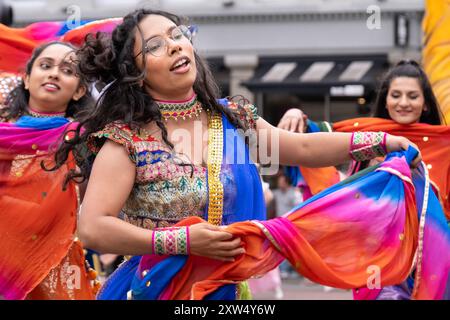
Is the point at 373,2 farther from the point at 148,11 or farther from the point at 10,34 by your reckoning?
the point at 148,11

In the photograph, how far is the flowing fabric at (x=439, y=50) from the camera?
5113 millimetres

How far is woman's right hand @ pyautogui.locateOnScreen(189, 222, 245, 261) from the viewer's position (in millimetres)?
2953

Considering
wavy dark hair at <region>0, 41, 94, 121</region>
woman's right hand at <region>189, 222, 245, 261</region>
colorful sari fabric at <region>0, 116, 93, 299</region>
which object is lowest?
colorful sari fabric at <region>0, 116, 93, 299</region>

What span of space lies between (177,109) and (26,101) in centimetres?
187

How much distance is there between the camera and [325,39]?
1564cm

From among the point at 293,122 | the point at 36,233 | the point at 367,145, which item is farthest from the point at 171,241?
the point at 36,233

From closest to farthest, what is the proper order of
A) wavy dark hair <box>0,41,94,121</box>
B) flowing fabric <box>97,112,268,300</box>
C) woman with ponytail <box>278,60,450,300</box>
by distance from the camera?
flowing fabric <box>97,112,268,300</box> < woman with ponytail <box>278,60,450,300</box> < wavy dark hair <box>0,41,94,121</box>

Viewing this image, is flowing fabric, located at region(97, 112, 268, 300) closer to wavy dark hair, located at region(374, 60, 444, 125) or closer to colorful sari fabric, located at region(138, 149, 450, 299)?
colorful sari fabric, located at region(138, 149, 450, 299)

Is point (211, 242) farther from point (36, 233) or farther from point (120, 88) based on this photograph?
point (36, 233)

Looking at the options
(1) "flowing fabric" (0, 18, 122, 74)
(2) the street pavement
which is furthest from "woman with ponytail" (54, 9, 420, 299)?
(2) the street pavement

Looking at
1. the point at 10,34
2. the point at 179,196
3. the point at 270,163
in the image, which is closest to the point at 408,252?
the point at 270,163

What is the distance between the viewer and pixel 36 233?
4.68 m

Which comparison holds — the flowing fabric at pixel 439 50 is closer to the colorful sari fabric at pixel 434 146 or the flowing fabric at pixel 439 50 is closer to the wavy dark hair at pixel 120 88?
the colorful sari fabric at pixel 434 146

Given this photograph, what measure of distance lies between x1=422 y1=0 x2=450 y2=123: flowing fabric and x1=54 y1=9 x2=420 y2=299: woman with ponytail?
1.87 m
